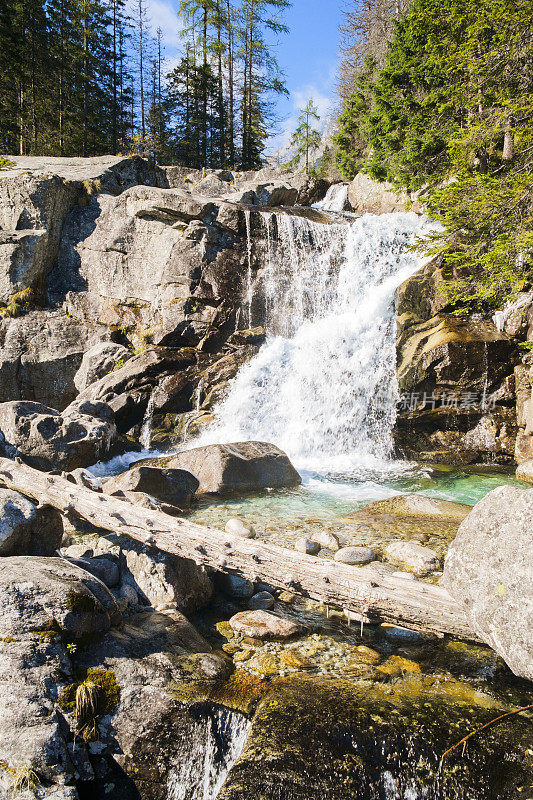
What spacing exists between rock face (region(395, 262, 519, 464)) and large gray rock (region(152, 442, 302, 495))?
4477mm

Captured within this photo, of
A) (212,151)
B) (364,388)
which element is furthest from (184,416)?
(212,151)

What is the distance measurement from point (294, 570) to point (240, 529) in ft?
9.67

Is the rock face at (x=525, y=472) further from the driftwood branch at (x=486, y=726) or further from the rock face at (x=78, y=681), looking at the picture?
the rock face at (x=78, y=681)

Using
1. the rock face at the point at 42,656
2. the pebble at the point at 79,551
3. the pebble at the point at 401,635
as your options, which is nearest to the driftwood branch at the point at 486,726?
the pebble at the point at 401,635

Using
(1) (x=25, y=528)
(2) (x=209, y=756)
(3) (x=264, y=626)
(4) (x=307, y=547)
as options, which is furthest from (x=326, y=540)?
(1) (x=25, y=528)

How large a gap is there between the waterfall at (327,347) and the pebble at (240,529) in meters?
4.95

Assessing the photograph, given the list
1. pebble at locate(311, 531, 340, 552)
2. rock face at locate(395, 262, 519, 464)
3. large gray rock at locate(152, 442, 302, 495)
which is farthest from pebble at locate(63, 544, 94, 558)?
rock face at locate(395, 262, 519, 464)

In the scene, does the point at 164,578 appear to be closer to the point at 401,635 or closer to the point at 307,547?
the point at 307,547

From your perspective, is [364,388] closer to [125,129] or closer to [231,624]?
[231,624]

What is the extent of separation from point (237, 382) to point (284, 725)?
11.9 m

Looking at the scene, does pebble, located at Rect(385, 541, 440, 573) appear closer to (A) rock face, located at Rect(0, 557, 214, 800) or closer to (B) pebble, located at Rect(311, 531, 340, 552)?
(B) pebble, located at Rect(311, 531, 340, 552)

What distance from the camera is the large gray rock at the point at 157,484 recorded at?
28.9 feet

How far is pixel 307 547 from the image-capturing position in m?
6.62

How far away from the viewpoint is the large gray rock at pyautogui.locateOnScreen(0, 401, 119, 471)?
33.9ft
